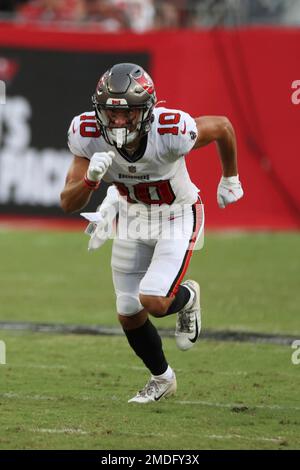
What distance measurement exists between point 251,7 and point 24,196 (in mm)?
3672

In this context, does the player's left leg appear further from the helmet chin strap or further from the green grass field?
the helmet chin strap

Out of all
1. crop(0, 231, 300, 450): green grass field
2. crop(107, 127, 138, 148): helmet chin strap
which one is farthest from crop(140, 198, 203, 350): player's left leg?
crop(107, 127, 138, 148): helmet chin strap

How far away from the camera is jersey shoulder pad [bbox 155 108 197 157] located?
5305 millimetres

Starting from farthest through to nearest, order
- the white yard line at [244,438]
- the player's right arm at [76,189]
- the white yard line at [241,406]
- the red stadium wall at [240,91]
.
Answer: the red stadium wall at [240,91] → the white yard line at [241,406] → the player's right arm at [76,189] → the white yard line at [244,438]

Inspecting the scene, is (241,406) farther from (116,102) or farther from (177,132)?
(116,102)

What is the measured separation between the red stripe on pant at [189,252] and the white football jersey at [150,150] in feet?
0.82

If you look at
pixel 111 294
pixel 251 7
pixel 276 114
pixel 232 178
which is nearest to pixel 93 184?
pixel 232 178

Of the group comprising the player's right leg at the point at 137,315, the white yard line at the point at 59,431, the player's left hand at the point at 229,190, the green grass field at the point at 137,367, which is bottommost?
the green grass field at the point at 137,367

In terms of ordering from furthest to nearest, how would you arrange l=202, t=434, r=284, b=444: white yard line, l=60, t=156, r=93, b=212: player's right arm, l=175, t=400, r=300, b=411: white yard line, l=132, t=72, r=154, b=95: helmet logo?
l=175, t=400, r=300, b=411: white yard line → l=132, t=72, r=154, b=95: helmet logo → l=60, t=156, r=93, b=212: player's right arm → l=202, t=434, r=284, b=444: white yard line

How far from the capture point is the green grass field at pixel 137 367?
4723 millimetres

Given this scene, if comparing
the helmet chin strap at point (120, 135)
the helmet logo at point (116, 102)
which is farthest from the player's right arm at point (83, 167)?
the helmet logo at point (116, 102)

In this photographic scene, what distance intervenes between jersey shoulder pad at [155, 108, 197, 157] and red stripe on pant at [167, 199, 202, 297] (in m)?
0.43

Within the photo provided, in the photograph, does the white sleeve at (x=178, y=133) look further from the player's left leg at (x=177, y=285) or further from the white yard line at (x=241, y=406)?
the white yard line at (x=241, y=406)

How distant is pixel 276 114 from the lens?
40.0 feet
